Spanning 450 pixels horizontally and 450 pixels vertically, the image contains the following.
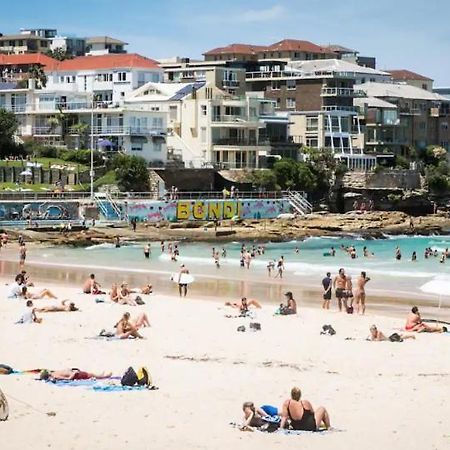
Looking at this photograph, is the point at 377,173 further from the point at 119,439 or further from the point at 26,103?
the point at 119,439

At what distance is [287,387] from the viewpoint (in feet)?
62.5

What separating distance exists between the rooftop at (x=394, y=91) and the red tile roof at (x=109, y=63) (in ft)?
59.7

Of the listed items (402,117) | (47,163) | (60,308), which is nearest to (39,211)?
(47,163)

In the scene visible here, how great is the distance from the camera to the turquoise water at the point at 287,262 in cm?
4463

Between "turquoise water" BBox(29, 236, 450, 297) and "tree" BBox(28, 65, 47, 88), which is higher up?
"tree" BBox(28, 65, 47, 88)

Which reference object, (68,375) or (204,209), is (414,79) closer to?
(204,209)

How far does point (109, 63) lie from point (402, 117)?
24.3 m

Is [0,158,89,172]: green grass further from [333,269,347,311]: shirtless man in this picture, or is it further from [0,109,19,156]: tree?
[333,269,347,311]: shirtless man

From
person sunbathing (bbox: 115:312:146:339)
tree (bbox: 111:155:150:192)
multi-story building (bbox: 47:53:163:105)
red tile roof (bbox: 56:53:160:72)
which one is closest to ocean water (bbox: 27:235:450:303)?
tree (bbox: 111:155:150:192)

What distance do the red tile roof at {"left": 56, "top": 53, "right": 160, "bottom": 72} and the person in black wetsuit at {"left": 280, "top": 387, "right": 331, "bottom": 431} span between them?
239 feet

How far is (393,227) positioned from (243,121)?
518 inches

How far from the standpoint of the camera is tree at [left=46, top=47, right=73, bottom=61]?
362 ft

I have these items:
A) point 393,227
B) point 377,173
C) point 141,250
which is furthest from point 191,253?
point 377,173

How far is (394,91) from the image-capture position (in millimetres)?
98125
